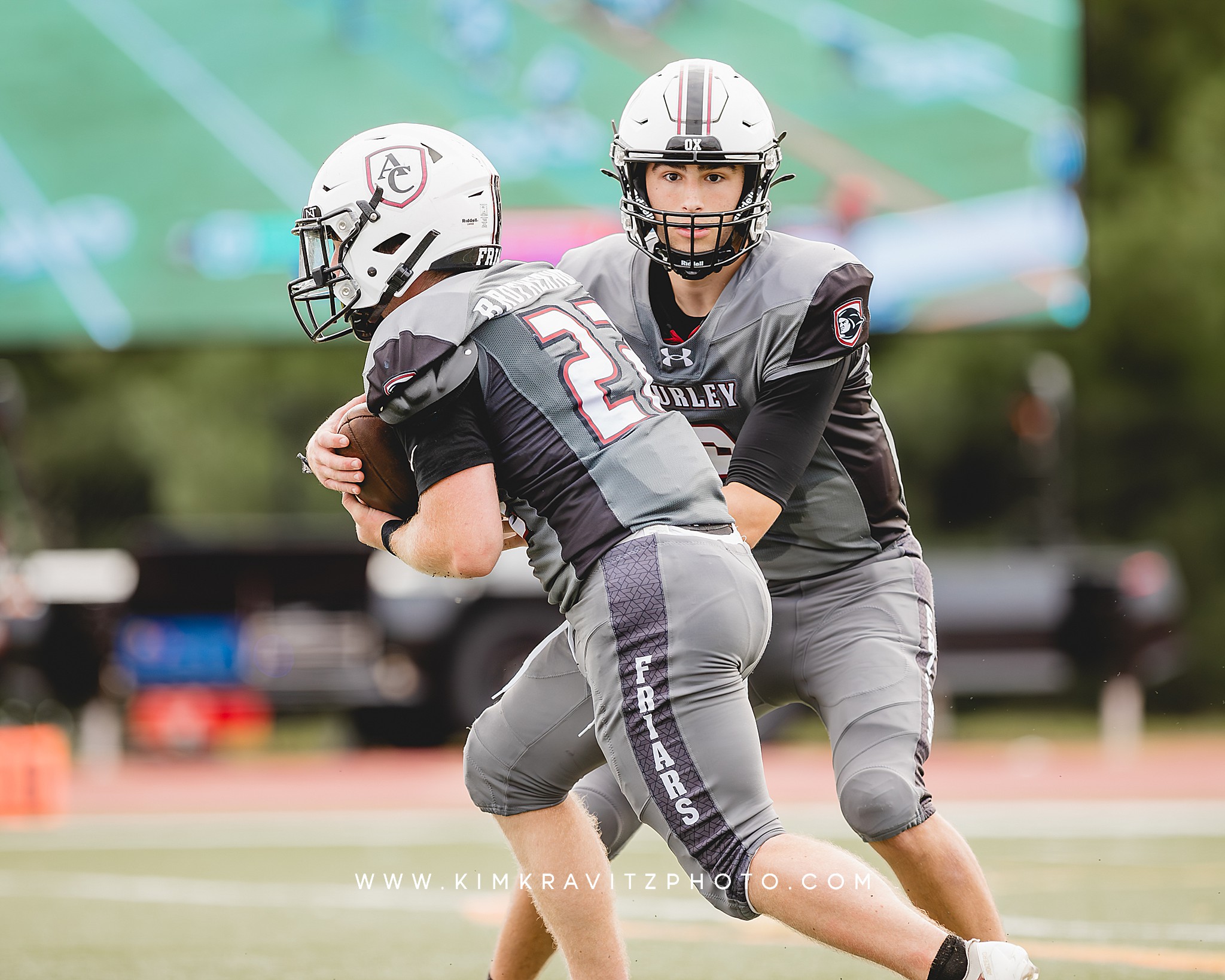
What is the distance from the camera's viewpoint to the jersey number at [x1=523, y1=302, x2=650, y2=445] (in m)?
3.18

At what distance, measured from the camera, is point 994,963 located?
291 cm

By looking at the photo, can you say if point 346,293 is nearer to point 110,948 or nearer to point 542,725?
point 542,725

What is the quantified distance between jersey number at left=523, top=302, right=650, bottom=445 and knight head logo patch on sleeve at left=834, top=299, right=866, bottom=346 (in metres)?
0.57

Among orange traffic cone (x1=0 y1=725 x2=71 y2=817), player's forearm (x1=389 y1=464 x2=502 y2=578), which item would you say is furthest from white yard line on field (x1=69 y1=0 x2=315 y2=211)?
player's forearm (x1=389 y1=464 x2=502 y2=578)

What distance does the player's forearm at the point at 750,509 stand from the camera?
3.47m

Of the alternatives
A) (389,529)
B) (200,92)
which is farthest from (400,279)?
(200,92)

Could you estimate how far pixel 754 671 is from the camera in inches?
149

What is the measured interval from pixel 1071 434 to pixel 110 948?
11.4 metres

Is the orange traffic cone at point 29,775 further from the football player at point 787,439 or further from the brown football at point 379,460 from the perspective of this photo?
the brown football at point 379,460

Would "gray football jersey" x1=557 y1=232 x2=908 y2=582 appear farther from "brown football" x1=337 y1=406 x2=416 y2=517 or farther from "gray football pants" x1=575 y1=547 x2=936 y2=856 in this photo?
"brown football" x1=337 y1=406 x2=416 y2=517

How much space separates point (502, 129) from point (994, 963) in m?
Result: 8.72

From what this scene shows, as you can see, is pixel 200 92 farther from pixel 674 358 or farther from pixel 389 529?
pixel 389 529

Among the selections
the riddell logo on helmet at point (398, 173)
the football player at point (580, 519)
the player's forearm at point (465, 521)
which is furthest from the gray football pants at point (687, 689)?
the riddell logo on helmet at point (398, 173)

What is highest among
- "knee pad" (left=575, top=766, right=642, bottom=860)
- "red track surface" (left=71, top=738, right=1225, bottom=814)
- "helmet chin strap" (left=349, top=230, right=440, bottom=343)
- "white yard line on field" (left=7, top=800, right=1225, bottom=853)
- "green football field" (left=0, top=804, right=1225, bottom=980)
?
"helmet chin strap" (left=349, top=230, right=440, bottom=343)
